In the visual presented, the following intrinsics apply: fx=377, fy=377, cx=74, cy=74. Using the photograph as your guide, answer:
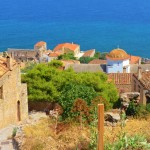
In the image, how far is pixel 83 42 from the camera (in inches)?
3866

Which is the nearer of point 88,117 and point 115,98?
point 88,117

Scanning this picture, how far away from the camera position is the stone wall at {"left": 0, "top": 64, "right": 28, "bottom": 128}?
1828 centimetres

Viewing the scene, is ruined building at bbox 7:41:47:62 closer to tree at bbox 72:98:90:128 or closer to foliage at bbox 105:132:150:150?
tree at bbox 72:98:90:128

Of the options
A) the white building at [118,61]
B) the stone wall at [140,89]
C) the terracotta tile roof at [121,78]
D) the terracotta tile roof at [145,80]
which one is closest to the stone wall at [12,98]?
the stone wall at [140,89]

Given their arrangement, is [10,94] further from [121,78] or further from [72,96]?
[121,78]

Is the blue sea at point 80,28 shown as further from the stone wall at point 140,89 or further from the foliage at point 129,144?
the foliage at point 129,144

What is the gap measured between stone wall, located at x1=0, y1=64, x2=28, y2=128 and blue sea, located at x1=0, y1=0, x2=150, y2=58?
209ft

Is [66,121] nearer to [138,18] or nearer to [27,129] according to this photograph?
[27,129]

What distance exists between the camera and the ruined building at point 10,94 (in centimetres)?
1827

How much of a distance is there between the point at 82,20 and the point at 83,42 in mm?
36692

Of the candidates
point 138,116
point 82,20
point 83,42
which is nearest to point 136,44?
point 83,42

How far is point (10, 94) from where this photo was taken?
18969mm

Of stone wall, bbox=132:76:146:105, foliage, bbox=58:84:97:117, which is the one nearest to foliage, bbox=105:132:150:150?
foliage, bbox=58:84:97:117

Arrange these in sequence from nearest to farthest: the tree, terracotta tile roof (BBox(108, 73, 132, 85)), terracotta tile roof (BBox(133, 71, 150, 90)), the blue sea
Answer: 1. the tree
2. terracotta tile roof (BBox(133, 71, 150, 90))
3. terracotta tile roof (BBox(108, 73, 132, 85))
4. the blue sea
